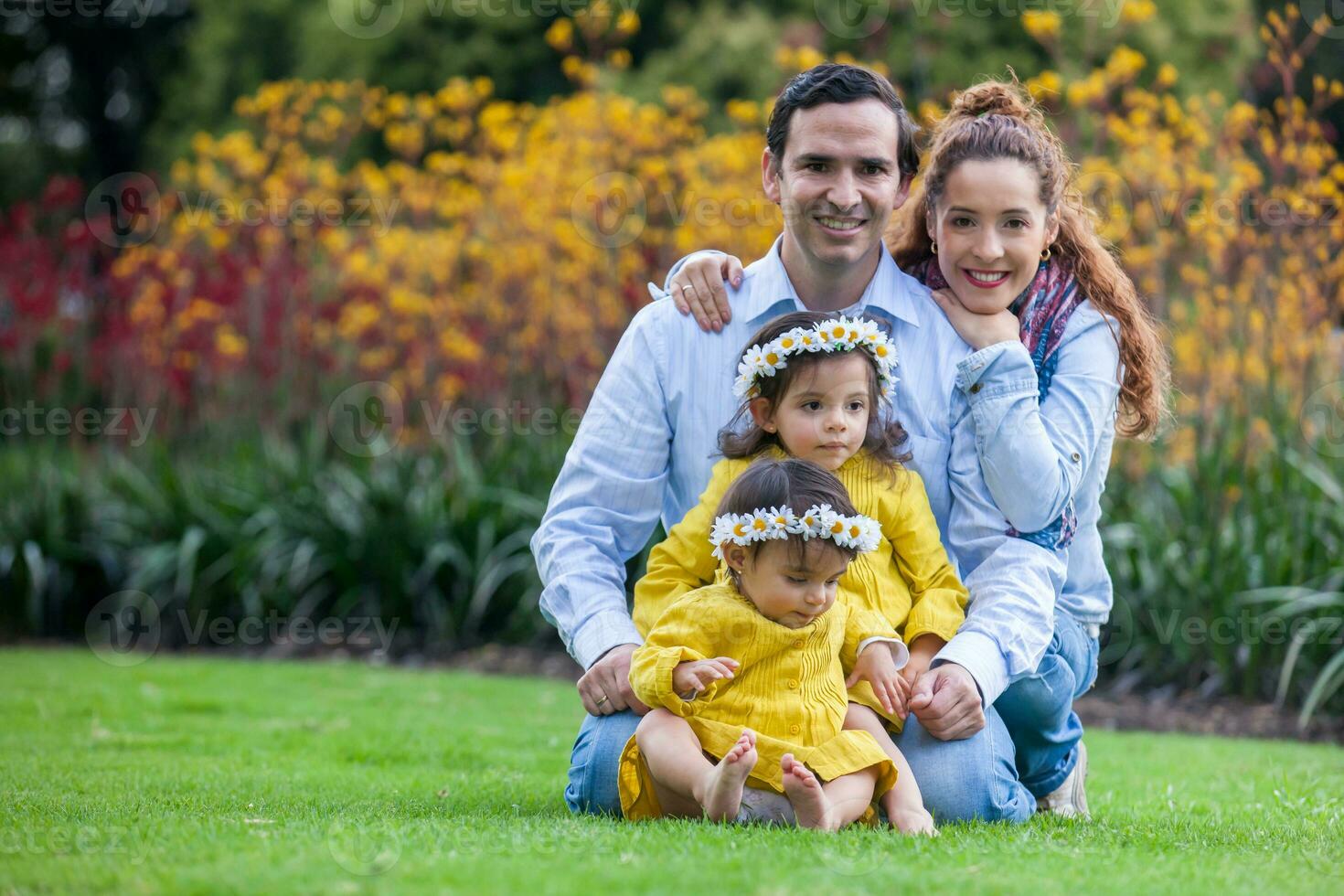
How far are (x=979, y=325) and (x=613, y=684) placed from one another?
1.18m

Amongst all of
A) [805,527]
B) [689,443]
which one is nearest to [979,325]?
[689,443]

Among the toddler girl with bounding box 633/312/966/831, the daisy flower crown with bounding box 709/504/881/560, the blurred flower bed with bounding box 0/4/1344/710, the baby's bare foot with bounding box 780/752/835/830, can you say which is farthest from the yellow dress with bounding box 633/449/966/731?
the blurred flower bed with bounding box 0/4/1344/710

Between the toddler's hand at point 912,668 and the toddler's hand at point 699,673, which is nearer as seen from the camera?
the toddler's hand at point 699,673

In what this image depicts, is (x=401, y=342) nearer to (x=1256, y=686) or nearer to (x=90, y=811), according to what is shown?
(x=1256, y=686)

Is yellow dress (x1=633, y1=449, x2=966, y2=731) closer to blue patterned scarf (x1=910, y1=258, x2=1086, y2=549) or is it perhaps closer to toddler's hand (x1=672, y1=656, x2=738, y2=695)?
toddler's hand (x1=672, y1=656, x2=738, y2=695)

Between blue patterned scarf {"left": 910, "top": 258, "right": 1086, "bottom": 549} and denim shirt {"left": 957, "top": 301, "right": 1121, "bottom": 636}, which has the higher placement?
blue patterned scarf {"left": 910, "top": 258, "right": 1086, "bottom": 549}

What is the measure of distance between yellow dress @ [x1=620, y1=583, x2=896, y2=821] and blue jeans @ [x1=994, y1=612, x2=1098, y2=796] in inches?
18.9

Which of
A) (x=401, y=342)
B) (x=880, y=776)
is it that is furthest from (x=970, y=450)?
(x=401, y=342)

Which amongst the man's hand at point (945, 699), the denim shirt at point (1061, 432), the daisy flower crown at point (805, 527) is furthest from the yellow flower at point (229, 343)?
the man's hand at point (945, 699)

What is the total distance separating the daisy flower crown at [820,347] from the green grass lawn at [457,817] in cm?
96

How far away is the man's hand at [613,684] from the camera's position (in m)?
3.14

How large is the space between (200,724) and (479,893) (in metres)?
3.12

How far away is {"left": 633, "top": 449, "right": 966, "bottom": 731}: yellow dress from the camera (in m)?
3.15

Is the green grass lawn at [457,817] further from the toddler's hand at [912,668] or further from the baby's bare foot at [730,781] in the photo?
the toddler's hand at [912,668]
